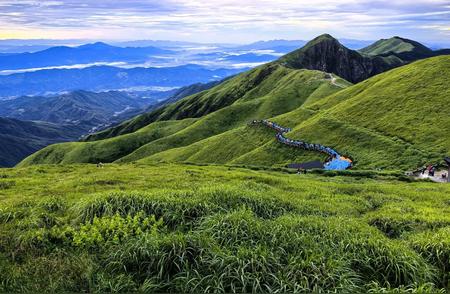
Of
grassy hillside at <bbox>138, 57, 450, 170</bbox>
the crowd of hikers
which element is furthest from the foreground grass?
grassy hillside at <bbox>138, 57, 450, 170</bbox>

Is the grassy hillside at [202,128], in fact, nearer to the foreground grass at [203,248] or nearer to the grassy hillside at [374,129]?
the grassy hillside at [374,129]

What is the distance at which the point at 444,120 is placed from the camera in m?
71.9

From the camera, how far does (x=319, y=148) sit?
76.8 meters

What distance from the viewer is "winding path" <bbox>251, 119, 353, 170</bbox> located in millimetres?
63528

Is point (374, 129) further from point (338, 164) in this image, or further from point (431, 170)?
point (431, 170)

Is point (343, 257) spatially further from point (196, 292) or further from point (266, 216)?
point (266, 216)

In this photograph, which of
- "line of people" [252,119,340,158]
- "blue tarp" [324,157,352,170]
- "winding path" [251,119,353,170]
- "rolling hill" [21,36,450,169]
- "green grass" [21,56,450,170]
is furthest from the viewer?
"line of people" [252,119,340,158]

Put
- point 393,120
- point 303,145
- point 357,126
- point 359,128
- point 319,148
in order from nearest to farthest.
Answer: point 319,148
point 393,120
point 303,145
point 359,128
point 357,126

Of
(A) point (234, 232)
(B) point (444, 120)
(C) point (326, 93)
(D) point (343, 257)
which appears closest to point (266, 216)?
(A) point (234, 232)

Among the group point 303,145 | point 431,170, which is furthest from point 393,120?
point 431,170

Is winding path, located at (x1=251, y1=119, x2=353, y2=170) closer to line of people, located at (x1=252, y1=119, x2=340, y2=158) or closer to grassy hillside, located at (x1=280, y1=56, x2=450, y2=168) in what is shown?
line of people, located at (x1=252, y1=119, x2=340, y2=158)

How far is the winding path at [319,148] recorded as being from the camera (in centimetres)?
6353

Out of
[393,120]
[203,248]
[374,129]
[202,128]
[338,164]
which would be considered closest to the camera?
[203,248]

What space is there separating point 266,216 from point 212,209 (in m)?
2.81
